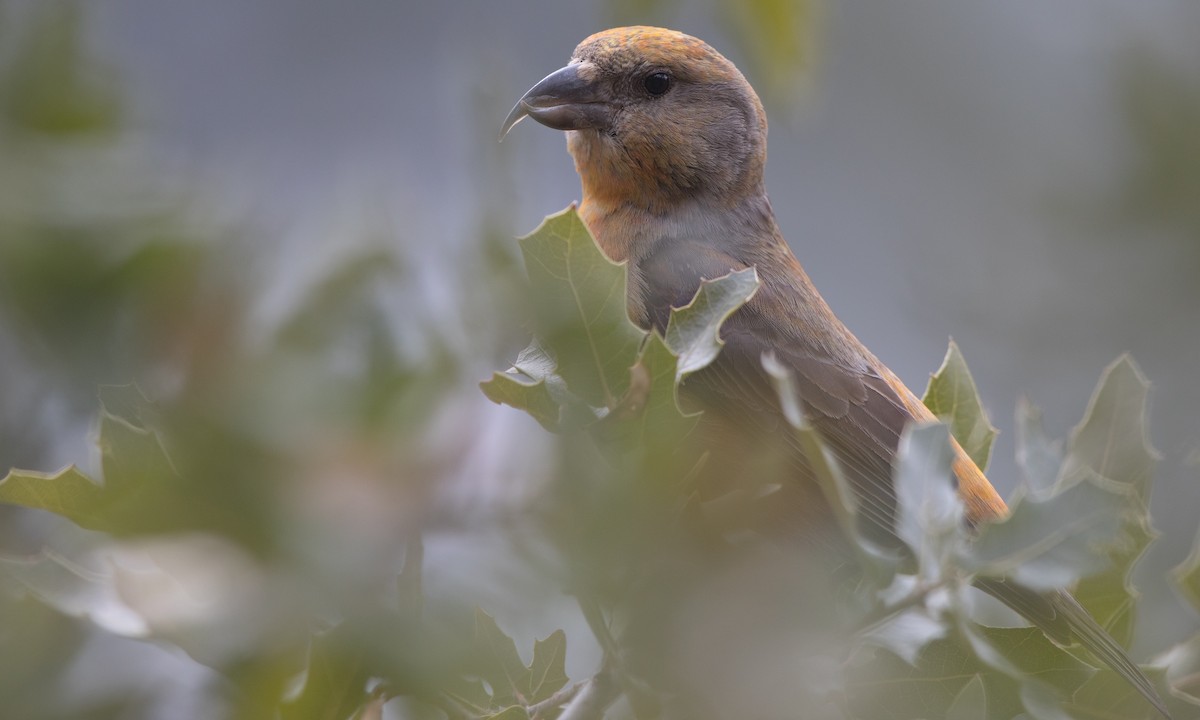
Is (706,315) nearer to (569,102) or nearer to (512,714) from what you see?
(512,714)

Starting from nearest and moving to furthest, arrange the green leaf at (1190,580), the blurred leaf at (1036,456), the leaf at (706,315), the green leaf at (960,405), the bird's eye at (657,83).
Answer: the leaf at (706,315), the blurred leaf at (1036,456), the green leaf at (1190,580), the green leaf at (960,405), the bird's eye at (657,83)

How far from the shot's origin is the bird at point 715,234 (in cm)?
309

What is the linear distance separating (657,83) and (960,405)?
1.68 m

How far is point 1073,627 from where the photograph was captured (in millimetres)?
2227

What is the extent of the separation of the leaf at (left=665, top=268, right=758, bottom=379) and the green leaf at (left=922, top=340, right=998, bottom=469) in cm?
91

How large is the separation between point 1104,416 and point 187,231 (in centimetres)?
168

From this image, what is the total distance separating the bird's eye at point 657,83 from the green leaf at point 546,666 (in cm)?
231

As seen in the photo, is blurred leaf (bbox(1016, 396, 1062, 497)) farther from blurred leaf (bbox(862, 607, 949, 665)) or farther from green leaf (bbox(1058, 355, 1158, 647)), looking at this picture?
blurred leaf (bbox(862, 607, 949, 665))

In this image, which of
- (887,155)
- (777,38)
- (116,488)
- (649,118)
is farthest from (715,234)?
(887,155)

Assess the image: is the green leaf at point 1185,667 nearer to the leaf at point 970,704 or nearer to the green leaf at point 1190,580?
the green leaf at point 1190,580

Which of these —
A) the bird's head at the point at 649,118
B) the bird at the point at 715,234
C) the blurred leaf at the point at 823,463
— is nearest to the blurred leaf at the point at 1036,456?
the blurred leaf at the point at 823,463

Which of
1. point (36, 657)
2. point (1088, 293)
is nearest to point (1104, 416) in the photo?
point (36, 657)

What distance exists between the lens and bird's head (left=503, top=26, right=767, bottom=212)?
12.1 ft

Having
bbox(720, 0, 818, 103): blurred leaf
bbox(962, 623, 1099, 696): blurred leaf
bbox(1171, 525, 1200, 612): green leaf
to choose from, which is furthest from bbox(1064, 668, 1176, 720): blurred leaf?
bbox(720, 0, 818, 103): blurred leaf
